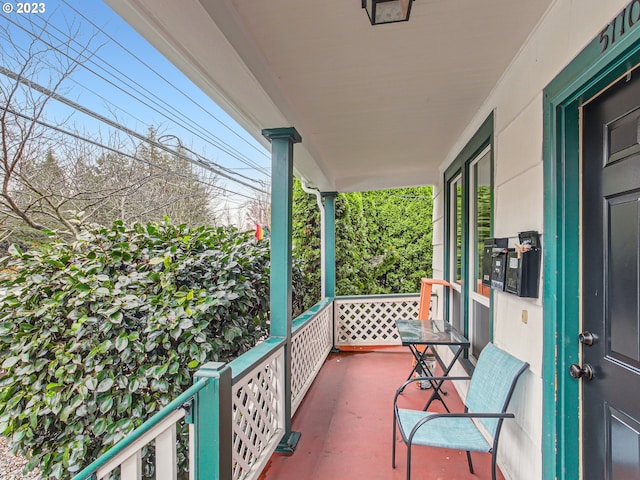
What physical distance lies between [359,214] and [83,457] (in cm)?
540

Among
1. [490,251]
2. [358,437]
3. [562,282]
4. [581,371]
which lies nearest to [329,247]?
[358,437]

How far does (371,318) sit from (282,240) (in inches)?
121

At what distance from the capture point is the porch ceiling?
1.42 meters

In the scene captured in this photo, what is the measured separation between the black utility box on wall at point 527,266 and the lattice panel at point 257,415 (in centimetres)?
160

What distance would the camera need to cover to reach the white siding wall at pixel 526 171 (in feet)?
4.54

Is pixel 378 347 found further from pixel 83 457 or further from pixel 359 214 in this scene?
pixel 83 457

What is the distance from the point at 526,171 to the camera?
1785 mm

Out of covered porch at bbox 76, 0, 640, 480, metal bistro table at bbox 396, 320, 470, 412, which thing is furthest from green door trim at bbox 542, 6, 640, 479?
metal bistro table at bbox 396, 320, 470, 412

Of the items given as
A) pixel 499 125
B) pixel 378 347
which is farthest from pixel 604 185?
pixel 378 347

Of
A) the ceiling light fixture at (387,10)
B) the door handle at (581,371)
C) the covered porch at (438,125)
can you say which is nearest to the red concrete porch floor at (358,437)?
the covered porch at (438,125)

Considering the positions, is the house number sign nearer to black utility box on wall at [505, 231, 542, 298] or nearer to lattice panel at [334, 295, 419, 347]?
black utility box on wall at [505, 231, 542, 298]

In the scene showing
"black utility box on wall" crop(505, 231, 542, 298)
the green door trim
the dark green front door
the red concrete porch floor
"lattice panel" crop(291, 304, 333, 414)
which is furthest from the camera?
"lattice panel" crop(291, 304, 333, 414)

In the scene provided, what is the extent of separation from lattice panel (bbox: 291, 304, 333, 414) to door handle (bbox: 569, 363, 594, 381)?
2055 millimetres

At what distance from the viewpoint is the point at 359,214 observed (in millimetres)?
6520
